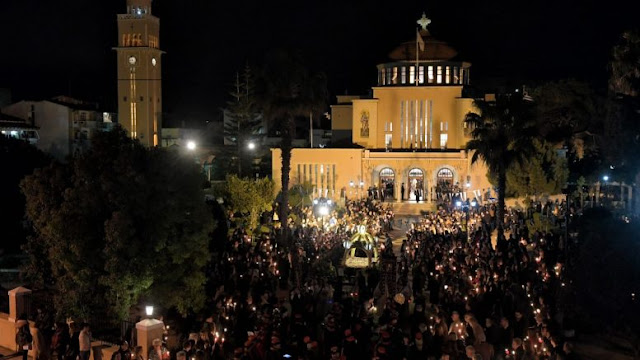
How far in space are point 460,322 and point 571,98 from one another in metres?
37.9

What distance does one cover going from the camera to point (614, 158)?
90.4 feet

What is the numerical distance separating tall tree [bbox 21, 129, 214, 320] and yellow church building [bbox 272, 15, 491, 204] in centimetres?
2728

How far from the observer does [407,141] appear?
49.2m

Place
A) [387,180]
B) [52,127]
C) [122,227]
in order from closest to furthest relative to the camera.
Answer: [122,227]
[387,180]
[52,127]

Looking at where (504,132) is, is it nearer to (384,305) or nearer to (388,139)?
(384,305)

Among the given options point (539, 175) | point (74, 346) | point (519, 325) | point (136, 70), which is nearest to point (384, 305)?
point (519, 325)

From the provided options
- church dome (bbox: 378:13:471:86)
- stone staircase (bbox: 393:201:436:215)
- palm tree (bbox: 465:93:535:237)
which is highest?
church dome (bbox: 378:13:471:86)

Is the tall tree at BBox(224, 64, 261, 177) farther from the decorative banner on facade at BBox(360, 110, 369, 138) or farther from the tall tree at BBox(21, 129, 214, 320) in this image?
the tall tree at BBox(21, 129, 214, 320)

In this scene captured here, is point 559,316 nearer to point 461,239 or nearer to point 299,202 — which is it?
point 461,239

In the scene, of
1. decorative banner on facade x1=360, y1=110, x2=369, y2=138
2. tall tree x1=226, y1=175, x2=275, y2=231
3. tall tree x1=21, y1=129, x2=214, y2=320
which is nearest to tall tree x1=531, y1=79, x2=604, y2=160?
decorative banner on facade x1=360, y1=110, x2=369, y2=138

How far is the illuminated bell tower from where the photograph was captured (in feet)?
194

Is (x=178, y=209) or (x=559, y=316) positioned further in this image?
(x=178, y=209)

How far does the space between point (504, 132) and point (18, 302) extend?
689 inches

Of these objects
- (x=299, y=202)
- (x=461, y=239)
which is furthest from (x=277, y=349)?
(x=299, y=202)
